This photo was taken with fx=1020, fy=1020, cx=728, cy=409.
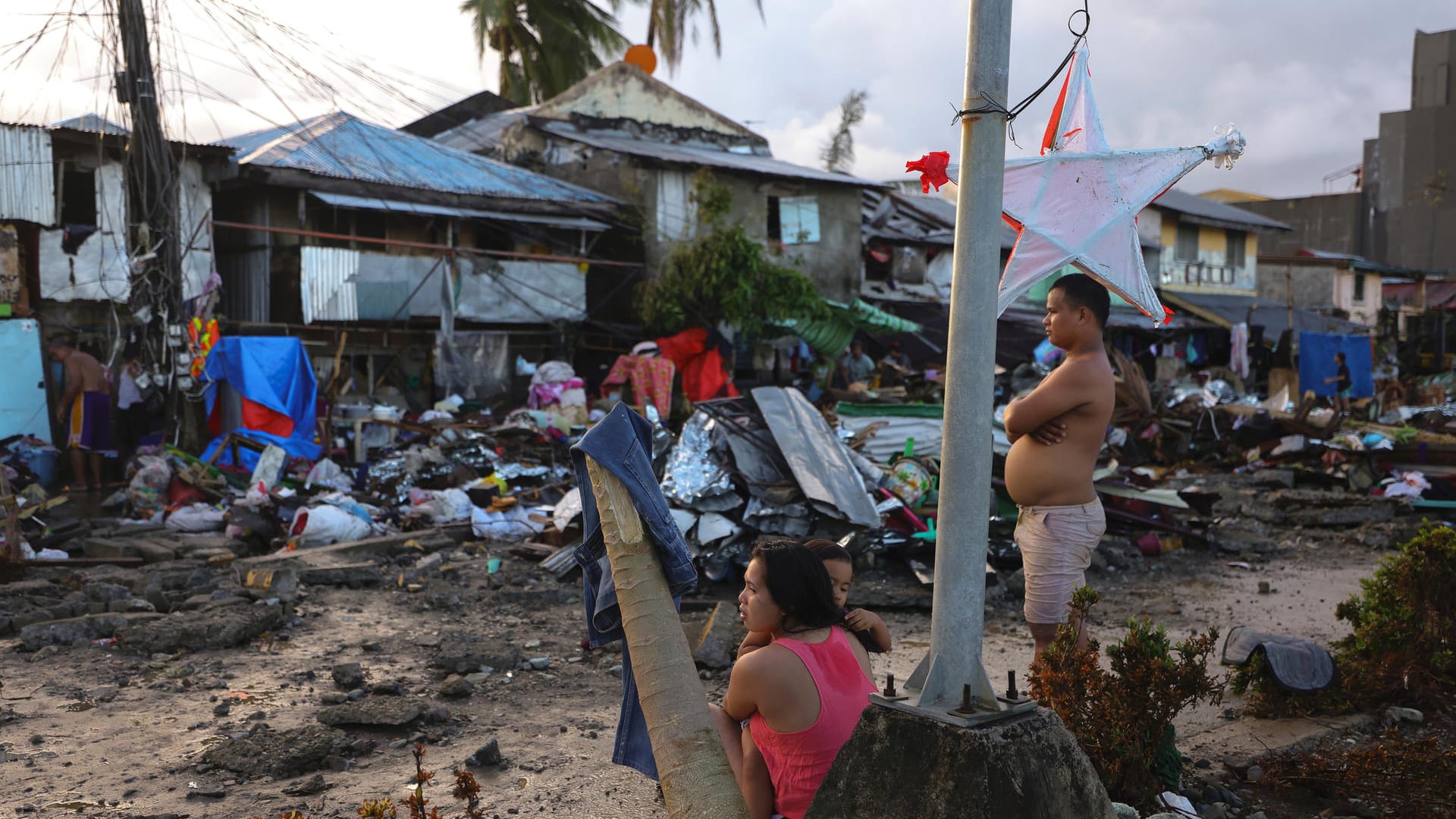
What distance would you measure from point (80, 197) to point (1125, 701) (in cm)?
1497

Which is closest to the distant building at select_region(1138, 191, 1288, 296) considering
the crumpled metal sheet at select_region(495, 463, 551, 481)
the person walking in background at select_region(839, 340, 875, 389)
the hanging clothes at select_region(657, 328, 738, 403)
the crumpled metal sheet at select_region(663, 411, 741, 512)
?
the person walking in background at select_region(839, 340, 875, 389)

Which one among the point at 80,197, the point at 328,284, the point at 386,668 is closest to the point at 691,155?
the point at 328,284

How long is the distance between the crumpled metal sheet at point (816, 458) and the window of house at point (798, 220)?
1330 centimetres

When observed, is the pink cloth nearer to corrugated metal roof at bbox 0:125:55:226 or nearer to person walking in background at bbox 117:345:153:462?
person walking in background at bbox 117:345:153:462

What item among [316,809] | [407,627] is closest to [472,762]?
[316,809]

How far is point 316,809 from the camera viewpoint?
3889 millimetres

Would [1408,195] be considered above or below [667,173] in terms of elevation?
above

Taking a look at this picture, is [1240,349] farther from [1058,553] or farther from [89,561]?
[89,561]

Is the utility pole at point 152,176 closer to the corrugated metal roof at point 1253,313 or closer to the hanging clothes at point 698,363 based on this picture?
the hanging clothes at point 698,363

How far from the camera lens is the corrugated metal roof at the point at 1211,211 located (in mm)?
29297

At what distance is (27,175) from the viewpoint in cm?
1275

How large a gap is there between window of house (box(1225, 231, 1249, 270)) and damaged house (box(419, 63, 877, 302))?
15.5 meters

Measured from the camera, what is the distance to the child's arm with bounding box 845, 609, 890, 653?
3.25 m

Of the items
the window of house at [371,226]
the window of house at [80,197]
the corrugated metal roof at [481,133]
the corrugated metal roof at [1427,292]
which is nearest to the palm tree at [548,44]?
the corrugated metal roof at [481,133]
